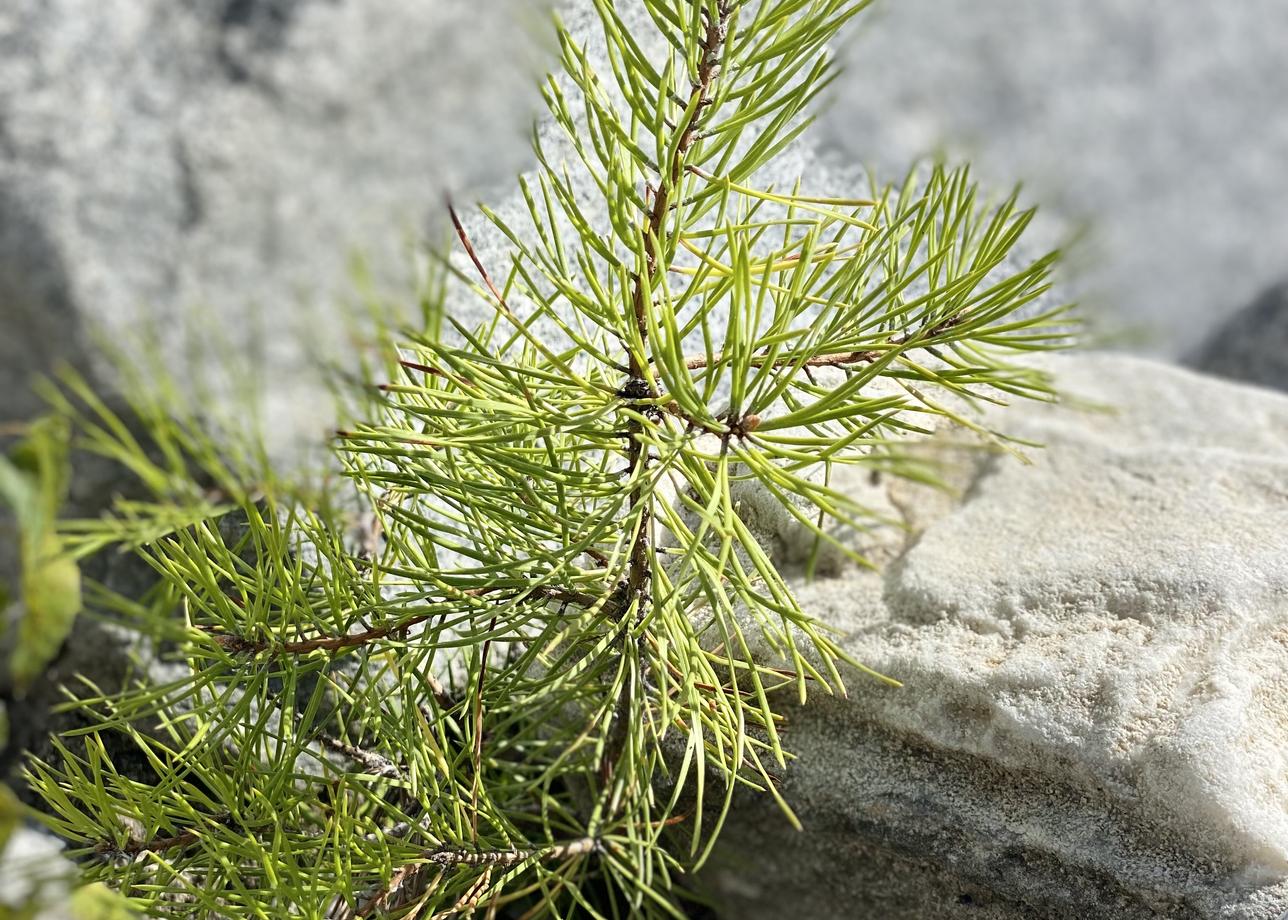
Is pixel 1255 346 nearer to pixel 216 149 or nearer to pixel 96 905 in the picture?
pixel 216 149

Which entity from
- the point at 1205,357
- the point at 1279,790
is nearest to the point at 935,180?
the point at 1279,790

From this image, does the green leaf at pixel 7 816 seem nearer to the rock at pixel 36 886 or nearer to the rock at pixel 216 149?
the rock at pixel 36 886

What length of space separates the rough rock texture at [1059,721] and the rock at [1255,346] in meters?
0.61

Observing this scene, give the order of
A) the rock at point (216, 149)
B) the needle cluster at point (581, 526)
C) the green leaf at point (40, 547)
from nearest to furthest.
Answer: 1. the green leaf at point (40, 547)
2. the needle cluster at point (581, 526)
3. the rock at point (216, 149)

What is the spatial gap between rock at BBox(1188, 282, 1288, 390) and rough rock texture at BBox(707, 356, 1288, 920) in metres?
0.61

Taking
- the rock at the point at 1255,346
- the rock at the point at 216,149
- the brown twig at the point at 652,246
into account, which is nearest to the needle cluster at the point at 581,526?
the brown twig at the point at 652,246

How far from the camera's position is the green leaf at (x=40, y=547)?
24 cm

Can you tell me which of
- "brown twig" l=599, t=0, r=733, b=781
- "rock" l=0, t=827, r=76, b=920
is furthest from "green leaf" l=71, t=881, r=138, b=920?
"brown twig" l=599, t=0, r=733, b=781

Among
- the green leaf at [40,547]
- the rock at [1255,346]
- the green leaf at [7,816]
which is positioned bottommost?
the green leaf at [7,816]

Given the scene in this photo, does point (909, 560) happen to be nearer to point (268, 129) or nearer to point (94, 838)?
point (94, 838)

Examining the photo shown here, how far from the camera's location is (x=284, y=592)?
43cm

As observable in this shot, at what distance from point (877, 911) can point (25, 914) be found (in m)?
0.40

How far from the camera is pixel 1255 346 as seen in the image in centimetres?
118

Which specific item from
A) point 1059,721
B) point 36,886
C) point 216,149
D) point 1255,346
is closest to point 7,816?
point 36,886
